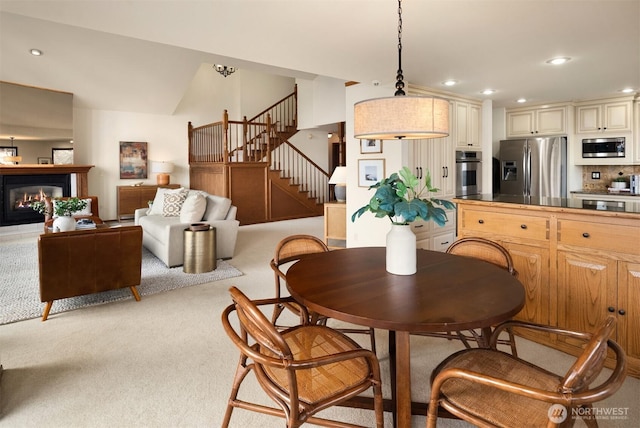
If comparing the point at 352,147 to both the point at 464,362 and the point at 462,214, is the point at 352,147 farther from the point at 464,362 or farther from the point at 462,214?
the point at 464,362

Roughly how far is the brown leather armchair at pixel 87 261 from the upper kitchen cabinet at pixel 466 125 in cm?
426

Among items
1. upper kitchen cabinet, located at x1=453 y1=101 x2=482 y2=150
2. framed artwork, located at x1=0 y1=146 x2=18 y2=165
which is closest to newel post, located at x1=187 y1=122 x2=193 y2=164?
framed artwork, located at x1=0 y1=146 x2=18 y2=165

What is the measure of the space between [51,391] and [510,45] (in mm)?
4128

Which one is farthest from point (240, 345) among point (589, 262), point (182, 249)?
point (182, 249)

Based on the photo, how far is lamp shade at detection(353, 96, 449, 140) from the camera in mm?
1887

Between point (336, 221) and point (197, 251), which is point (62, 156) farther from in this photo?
point (336, 221)

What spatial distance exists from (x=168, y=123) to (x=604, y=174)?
8.95 meters

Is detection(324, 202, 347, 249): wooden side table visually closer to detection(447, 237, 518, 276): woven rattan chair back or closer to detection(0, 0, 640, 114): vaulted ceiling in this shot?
detection(0, 0, 640, 114): vaulted ceiling

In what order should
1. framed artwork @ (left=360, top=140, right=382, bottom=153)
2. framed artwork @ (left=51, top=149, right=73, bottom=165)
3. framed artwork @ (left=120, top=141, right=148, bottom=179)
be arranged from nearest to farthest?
framed artwork @ (left=360, top=140, right=382, bottom=153)
framed artwork @ (left=51, top=149, right=73, bottom=165)
framed artwork @ (left=120, top=141, right=148, bottom=179)

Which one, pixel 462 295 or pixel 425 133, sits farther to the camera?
pixel 425 133

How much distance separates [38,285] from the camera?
13.3 feet

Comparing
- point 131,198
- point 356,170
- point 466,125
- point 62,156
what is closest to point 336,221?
point 356,170

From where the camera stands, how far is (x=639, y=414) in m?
1.91

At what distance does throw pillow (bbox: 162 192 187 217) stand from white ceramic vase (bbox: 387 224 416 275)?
4.70 metres
